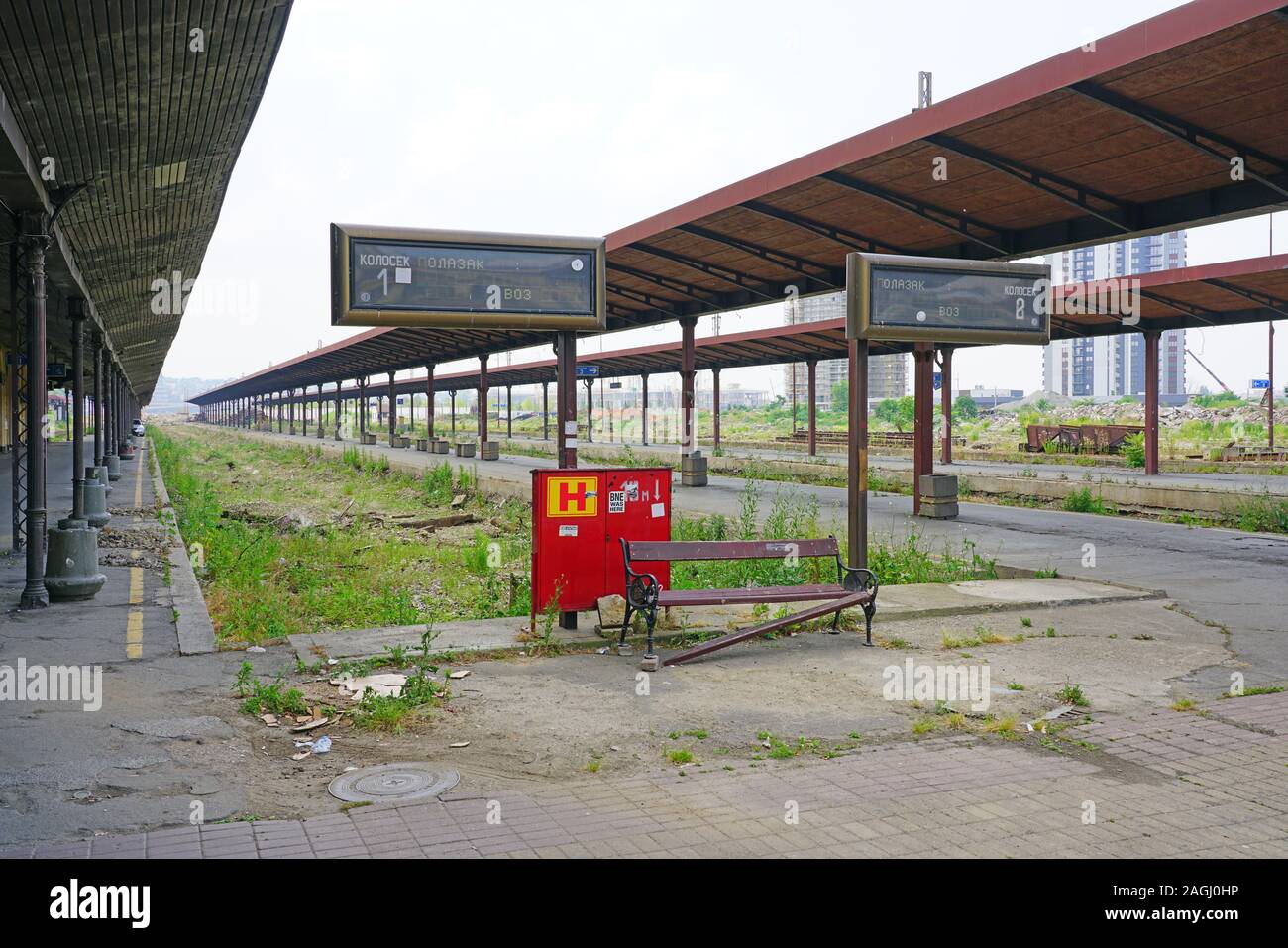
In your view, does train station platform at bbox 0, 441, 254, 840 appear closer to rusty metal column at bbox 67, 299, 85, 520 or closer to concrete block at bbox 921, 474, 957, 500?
rusty metal column at bbox 67, 299, 85, 520

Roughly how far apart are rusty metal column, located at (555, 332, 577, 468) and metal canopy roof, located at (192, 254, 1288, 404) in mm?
16303

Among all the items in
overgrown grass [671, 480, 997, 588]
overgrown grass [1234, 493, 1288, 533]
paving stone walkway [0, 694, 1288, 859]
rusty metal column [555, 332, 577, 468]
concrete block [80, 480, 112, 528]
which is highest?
rusty metal column [555, 332, 577, 468]

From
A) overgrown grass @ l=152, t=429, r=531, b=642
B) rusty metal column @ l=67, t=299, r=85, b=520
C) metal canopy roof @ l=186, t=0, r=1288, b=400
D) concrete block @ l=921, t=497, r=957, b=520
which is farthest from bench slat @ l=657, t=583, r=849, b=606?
concrete block @ l=921, t=497, r=957, b=520

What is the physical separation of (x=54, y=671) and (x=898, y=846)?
6306 millimetres

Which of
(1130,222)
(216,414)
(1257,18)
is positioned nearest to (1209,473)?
(1130,222)

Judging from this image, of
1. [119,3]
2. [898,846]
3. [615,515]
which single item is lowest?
[898,846]

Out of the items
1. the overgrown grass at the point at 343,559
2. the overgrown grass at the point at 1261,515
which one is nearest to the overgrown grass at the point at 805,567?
the overgrown grass at the point at 343,559

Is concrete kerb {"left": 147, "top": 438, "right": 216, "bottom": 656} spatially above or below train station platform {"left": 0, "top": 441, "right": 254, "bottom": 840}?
above

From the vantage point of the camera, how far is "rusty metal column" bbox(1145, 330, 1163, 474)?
28.1 meters

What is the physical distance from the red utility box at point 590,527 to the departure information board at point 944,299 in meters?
2.51

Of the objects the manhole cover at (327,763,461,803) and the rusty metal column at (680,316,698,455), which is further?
the rusty metal column at (680,316,698,455)

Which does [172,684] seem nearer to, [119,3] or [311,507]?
[119,3]

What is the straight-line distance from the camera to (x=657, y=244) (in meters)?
18.1

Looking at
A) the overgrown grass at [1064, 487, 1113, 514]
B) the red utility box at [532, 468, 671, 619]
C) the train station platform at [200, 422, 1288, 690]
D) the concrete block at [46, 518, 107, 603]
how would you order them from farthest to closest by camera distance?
the overgrown grass at [1064, 487, 1113, 514] < the concrete block at [46, 518, 107, 603] < the train station platform at [200, 422, 1288, 690] < the red utility box at [532, 468, 671, 619]
